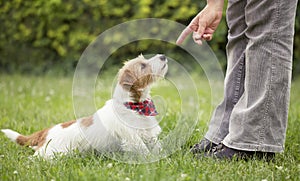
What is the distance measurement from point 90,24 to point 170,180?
5292 millimetres

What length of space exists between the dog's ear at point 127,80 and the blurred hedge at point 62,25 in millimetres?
4123

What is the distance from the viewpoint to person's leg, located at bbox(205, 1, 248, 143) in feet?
8.64

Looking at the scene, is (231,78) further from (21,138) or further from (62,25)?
(62,25)

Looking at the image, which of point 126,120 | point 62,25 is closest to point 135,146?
point 126,120

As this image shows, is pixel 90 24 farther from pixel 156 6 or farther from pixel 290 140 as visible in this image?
pixel 290 140

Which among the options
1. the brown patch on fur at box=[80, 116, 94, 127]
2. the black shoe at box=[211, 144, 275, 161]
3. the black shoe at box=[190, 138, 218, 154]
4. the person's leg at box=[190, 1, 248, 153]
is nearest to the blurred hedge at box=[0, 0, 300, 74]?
the person's leg at box=[190, 1, 248, 153]

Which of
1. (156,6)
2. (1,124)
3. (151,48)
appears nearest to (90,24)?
(156,6)

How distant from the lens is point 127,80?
2629mm

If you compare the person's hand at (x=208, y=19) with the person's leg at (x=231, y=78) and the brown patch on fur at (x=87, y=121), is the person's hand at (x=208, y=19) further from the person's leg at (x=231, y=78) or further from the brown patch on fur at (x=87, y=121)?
the brown patch on fur at (x=87, y=121)

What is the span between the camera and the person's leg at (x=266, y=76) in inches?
91.7

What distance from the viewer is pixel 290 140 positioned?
302 cm

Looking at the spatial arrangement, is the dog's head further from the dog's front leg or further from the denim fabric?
the denim fabric

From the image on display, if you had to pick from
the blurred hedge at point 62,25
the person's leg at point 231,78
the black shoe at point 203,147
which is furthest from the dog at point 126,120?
the blurred hedge at point 62,25

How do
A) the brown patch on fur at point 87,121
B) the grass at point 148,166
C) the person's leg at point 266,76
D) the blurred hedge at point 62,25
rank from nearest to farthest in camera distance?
the grass at point 148,166 → the person's leg at point 266,76 → the brown patch on fur at point 87,121 → the blurred hedge at point 62,25
